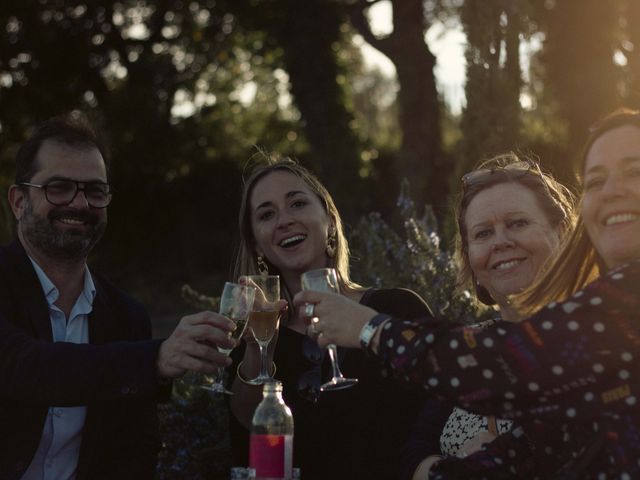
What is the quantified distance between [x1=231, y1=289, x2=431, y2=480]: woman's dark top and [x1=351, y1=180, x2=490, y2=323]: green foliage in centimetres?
170

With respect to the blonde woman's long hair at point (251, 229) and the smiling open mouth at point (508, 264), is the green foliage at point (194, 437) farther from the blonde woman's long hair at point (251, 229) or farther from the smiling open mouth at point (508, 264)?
the smiling open mouth at point (508, 264)

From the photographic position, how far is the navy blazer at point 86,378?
344 centimetres

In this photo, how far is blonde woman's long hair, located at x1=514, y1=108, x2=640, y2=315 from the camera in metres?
2.87

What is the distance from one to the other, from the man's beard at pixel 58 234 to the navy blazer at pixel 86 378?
0.31ft

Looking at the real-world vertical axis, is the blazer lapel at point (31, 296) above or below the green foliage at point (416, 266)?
below

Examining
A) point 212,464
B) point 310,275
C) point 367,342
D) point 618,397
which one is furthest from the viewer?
point 212,464

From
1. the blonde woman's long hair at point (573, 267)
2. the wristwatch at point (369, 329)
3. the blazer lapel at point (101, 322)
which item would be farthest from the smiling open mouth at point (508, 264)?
the blazer lapel at point (101, 322)

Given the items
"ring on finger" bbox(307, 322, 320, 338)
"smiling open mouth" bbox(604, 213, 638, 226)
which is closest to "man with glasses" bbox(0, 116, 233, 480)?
"ring on finger" bbox(307, 322, 320, 338)

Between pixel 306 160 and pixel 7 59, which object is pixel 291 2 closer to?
pixel 306 160

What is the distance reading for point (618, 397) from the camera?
7.88ft

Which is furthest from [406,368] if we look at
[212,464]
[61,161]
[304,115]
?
[304,115]

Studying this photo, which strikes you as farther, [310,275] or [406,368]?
[310,275]

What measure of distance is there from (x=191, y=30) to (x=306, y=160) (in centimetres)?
611

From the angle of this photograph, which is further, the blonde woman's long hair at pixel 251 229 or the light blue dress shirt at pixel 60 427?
Result: the blonde woman's long hair at pixel 251 229
